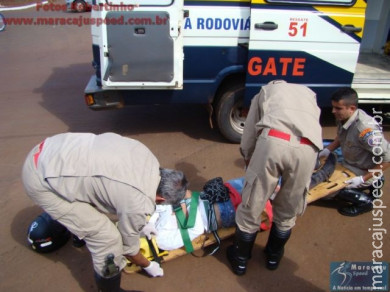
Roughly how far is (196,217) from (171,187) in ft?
2.48

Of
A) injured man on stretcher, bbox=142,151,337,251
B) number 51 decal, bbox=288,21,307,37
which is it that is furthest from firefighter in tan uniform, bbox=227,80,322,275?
number 51 decal, bbox=288,21,307,37

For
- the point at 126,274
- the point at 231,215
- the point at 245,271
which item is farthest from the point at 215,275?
the point at 126,274

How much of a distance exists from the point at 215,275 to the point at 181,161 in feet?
5.85

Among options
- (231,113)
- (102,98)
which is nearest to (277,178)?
(231,113)

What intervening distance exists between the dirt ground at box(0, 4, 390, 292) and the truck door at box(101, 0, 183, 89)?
107 centimetres

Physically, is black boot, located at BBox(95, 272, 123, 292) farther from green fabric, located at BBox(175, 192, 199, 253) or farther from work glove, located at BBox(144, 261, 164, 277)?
green fabric, located at BBox(175, 192, 199, 253)

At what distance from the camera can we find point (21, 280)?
264cm

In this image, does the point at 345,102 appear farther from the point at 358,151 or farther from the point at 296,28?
the point at 296,28

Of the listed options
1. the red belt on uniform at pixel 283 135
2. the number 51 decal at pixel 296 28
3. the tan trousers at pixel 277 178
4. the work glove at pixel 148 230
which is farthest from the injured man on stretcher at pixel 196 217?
the number 51 decal at pixel 296 28

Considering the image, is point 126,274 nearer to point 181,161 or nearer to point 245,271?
point 245,271

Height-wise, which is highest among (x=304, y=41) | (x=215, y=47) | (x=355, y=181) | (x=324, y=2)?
(x=324, y=2)

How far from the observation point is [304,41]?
3.87 metres

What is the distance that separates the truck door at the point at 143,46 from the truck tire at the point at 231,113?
0.68 metres

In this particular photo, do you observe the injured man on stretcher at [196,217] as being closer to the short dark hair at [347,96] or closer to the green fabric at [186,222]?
the green fabric at [186,222]
